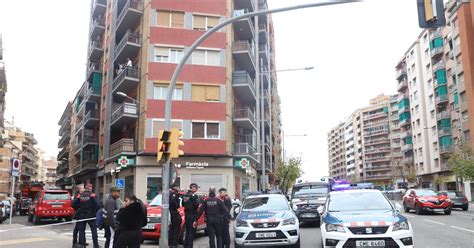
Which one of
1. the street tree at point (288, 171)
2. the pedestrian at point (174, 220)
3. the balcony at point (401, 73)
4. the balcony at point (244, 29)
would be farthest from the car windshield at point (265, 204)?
the balcony at point (401, 73)

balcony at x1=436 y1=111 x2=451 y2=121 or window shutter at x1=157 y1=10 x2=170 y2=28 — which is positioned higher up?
window shutter at x1=157 y1=10 x2=170 y2=28

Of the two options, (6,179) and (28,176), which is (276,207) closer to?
(6,179)

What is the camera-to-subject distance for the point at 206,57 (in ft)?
107

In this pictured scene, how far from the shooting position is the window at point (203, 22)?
33.2 m

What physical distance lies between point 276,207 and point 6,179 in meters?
90.2

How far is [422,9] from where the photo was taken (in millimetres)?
8438

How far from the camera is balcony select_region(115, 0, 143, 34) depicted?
34000mm

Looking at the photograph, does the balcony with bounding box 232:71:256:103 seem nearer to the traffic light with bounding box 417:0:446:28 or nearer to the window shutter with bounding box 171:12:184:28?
the window shutter with bounding box 171:12:184:28

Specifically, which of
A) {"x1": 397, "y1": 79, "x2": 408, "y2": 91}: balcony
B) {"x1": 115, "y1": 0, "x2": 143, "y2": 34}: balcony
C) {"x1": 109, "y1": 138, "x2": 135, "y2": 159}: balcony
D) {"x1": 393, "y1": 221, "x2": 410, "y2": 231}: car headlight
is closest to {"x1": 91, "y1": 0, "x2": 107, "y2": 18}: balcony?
{"x1": 115, "y1": 0, "x2": 143, "y2": 34}: balcony

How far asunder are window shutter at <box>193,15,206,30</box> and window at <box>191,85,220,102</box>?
4.88 m

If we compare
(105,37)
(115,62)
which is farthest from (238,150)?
(105,37)

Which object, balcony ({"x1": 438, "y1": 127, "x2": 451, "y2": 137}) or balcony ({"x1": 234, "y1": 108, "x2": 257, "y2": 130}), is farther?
balcony ({"x1": 438, "y1": 127, "x2": 451, "y2": 137})

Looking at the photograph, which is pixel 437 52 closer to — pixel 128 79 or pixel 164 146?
pixel 128 79

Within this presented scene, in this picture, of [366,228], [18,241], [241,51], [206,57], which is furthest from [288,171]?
[366,228]
